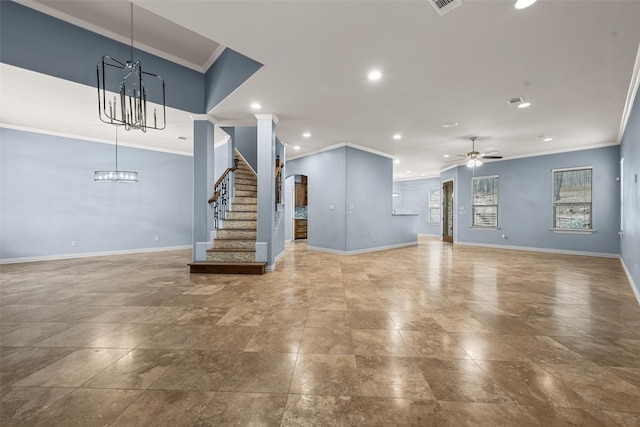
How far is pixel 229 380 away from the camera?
5.59 ft

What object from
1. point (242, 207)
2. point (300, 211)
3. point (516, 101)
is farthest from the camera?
point (300, 211)

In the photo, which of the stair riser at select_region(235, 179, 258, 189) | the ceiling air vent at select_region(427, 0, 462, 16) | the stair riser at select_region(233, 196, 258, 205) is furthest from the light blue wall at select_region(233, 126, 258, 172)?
the ceiling air vent at select_region(427, 0, 462, 16)

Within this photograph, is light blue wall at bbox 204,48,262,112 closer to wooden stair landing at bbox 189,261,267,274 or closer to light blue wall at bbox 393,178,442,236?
wooden stair landing at bbox 189,261,267,274

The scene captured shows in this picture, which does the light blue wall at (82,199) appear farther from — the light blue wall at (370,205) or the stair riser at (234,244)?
the light blue wall at (370,205)

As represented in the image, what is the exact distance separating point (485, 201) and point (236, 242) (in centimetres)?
868

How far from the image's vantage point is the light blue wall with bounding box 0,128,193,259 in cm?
568

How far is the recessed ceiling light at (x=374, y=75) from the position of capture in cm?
333

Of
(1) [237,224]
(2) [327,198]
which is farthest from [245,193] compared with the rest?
(2) [327,198]

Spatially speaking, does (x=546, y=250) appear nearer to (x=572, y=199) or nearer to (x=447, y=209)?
(x=572, y=199)

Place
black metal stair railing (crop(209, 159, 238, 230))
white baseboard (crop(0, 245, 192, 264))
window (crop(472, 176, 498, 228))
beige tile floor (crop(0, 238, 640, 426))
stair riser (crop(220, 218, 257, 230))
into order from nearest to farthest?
beige tile floor (crop(0, 238, 640, 426))
black metal stair railing (crop(209, 159, 238, 230))
white baseboard (crop(0, 245, 192, 264))
stair riser (crop(220, 218, 257, 230))
window (crop(472, 176, 498, 228))

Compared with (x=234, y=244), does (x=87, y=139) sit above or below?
above

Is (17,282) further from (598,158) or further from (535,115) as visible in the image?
(598,158)

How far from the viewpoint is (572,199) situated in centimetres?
713

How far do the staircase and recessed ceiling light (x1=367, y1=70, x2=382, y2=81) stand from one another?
11.9ft
